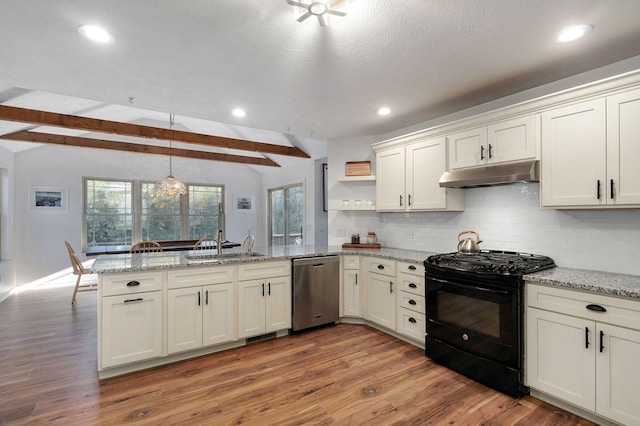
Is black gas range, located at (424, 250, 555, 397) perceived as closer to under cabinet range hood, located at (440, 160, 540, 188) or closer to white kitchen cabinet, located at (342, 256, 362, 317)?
under cabinet range hood, located at (440, 160, 540, 188)

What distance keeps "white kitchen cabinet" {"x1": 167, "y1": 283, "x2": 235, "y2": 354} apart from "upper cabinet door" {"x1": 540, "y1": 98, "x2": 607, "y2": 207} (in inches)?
115

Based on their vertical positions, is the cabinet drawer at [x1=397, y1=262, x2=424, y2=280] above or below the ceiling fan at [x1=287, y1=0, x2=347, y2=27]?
below

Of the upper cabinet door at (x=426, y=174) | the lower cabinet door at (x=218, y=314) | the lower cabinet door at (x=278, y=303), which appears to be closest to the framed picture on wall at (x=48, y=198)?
the lower cabinet door at (x=218, y=314)

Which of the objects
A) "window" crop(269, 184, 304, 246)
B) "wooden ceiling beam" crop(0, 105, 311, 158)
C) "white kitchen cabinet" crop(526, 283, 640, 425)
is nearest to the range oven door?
"white kitchen cabinet" crop(526, 283, 640, 425)

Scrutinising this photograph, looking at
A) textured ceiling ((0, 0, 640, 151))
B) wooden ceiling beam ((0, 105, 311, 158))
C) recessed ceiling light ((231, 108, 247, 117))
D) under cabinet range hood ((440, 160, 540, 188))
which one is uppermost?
wooden ceiling beam ((0, 105, 311, 158))

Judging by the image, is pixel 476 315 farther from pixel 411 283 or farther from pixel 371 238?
pixel 371 238

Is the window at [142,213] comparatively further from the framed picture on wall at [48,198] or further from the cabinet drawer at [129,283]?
the cabinet drawer at [129,283]

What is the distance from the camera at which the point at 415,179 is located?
3.56m

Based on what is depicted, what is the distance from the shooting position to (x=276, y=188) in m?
8.34

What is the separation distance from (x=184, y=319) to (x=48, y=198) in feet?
18.7

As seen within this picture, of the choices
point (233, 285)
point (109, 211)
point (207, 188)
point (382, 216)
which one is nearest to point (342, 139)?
point (382, 216)

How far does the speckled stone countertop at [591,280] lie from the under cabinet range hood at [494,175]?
2.46ft

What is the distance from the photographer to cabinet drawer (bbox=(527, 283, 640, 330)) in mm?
1848

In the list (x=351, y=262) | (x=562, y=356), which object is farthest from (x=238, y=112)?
(x=562, y=356)
